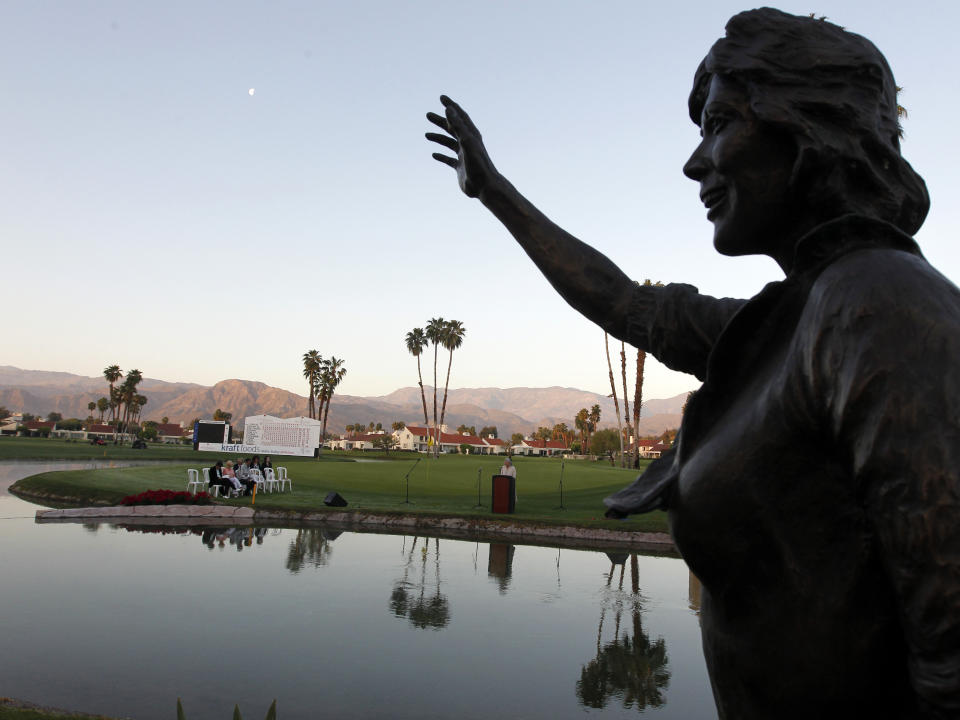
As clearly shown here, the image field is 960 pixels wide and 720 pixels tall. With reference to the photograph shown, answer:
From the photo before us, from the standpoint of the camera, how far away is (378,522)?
72.6ft

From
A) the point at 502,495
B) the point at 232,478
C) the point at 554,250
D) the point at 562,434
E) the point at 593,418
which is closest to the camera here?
the point at 554,250

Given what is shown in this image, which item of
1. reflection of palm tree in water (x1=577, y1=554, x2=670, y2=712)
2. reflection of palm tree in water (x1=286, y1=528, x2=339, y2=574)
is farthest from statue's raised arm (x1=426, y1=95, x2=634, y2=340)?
reflection of palm tree in water (x1=286, y1=528, x2=339, y2=574)

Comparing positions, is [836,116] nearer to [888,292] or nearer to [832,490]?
[888,292]

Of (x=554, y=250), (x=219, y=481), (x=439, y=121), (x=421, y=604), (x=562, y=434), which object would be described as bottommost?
(x=421, y=604)

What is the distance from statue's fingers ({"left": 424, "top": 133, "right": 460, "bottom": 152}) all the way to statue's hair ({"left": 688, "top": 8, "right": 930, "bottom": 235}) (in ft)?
3.11

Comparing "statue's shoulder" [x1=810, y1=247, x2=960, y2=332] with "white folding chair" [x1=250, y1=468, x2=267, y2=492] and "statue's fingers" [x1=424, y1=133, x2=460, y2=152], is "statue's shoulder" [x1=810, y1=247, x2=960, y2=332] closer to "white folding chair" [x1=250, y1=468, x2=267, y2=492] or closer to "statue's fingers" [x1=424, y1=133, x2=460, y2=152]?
"statue's fingers" [x1=424, y1=133, x2=460, y2=152]

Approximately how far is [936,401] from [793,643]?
43 cm

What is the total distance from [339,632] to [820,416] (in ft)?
32.7

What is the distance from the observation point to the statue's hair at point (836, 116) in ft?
3.16

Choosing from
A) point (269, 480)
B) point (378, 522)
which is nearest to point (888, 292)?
point (378, 522)

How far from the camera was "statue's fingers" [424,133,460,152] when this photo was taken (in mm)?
1846

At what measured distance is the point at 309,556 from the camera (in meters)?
15.7

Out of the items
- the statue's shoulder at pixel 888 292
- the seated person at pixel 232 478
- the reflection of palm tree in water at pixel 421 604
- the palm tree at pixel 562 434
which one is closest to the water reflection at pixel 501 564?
the reflection of palm tree in water at pixel 421 604

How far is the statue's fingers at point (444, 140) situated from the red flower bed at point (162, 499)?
77.3 feet
